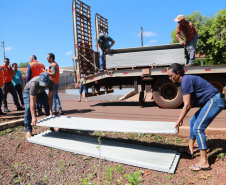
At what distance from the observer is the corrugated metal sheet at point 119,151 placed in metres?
2.72

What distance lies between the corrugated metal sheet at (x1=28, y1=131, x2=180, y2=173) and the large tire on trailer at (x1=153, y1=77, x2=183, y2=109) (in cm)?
414

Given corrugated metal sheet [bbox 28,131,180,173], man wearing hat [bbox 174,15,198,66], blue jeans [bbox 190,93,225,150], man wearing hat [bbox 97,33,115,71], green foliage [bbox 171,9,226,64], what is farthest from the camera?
green foliage [bbox 171,9,226,64]

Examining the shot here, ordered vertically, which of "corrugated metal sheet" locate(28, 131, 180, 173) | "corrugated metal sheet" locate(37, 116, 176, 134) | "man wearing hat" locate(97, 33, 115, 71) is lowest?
"corrugated metal sheet" locate(28, 131, 180, 173)

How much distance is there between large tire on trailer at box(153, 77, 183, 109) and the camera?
282 inches

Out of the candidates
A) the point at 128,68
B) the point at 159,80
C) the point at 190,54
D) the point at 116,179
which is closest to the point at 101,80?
the point at 128,68

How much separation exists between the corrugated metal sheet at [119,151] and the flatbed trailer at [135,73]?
4135 millimetres

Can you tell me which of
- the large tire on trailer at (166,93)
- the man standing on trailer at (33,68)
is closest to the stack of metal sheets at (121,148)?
the man standing on trailer at (33,68)

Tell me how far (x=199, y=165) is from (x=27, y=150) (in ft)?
9.53

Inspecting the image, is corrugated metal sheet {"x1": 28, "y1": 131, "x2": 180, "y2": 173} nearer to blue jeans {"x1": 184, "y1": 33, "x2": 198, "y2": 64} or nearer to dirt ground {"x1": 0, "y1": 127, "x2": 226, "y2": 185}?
dirt ground {"x1": 0, "y1": 127, "x2": 226, "y2": 185}

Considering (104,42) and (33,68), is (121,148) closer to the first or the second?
(33,68)

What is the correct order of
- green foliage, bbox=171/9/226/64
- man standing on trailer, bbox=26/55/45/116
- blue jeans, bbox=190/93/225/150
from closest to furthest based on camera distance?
blue jeans, bbox=190/93/225/150
man standing on trailer, bbox=26/55/45/116
green foliage, bbox=171/9/226/64

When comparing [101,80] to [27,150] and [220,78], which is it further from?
[27,150]

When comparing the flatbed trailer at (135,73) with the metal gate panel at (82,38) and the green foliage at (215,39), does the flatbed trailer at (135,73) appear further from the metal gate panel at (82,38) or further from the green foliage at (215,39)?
the green foliage at (215,39)

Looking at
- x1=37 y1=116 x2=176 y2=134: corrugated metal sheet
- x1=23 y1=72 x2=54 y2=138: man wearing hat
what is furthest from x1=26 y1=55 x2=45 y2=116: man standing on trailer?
x1=37 y1=116 x2=176 y2=134: corrugated metal sheet
